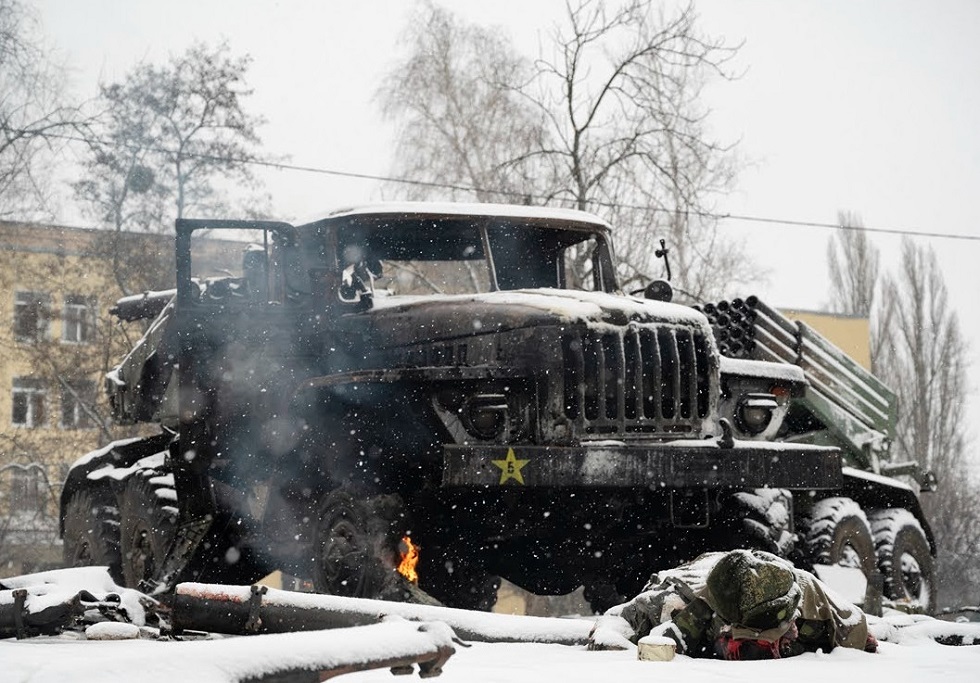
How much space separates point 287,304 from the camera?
8.88 m

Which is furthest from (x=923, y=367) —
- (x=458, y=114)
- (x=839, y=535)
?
(x=839, y=535)

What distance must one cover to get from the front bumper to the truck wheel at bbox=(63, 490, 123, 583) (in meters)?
4.31

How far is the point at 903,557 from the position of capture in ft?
37.2

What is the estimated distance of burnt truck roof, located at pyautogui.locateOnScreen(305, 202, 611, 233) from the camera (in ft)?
29.3

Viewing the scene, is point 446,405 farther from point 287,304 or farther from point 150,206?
point 150,206

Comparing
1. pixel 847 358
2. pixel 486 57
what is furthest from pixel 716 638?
pixel 486 57

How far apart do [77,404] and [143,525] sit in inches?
536

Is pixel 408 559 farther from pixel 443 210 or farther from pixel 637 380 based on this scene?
pixel 443 210

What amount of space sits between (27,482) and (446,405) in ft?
58.7

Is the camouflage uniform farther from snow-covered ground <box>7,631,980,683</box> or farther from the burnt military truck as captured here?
the burnt military truck

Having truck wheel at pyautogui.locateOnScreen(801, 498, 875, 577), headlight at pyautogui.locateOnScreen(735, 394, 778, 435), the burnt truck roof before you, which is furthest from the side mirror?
truck wheel at pyautogui.locateOnScreen(801, 498, 875, 577)

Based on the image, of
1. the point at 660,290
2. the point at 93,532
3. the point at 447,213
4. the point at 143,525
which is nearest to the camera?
the point at 447,213

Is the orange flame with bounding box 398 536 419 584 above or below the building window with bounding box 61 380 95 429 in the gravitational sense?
below

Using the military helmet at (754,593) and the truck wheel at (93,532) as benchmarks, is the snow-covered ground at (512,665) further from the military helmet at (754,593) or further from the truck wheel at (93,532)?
the truck wheel at (93,532)
